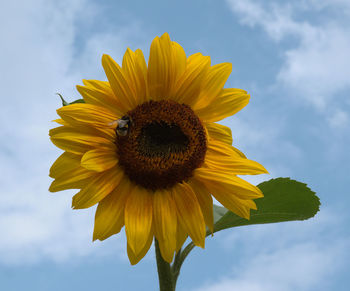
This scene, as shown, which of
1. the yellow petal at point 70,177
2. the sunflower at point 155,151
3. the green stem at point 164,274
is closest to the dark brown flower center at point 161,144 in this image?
the sunflower at point 155,151

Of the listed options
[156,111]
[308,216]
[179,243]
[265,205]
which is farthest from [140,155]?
[308,216]

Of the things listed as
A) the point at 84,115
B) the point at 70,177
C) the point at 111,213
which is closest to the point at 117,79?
the point at 84,115

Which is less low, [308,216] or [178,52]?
[178,52]

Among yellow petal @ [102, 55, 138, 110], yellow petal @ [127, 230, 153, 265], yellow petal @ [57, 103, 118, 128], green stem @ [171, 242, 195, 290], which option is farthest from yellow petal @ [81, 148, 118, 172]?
green stem @ [171, 242, 195, 290]

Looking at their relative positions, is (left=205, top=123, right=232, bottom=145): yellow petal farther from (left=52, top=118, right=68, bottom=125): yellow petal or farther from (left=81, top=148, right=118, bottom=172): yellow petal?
(left=52, top=118, right=68, bottom=125): yellow petal

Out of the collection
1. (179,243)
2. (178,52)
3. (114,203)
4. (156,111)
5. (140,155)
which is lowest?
(179,243)

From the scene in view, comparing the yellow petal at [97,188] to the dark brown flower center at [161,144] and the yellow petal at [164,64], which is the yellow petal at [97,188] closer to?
the dark brown flower center at [161,144]

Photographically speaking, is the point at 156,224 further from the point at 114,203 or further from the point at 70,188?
the point at 70,188
